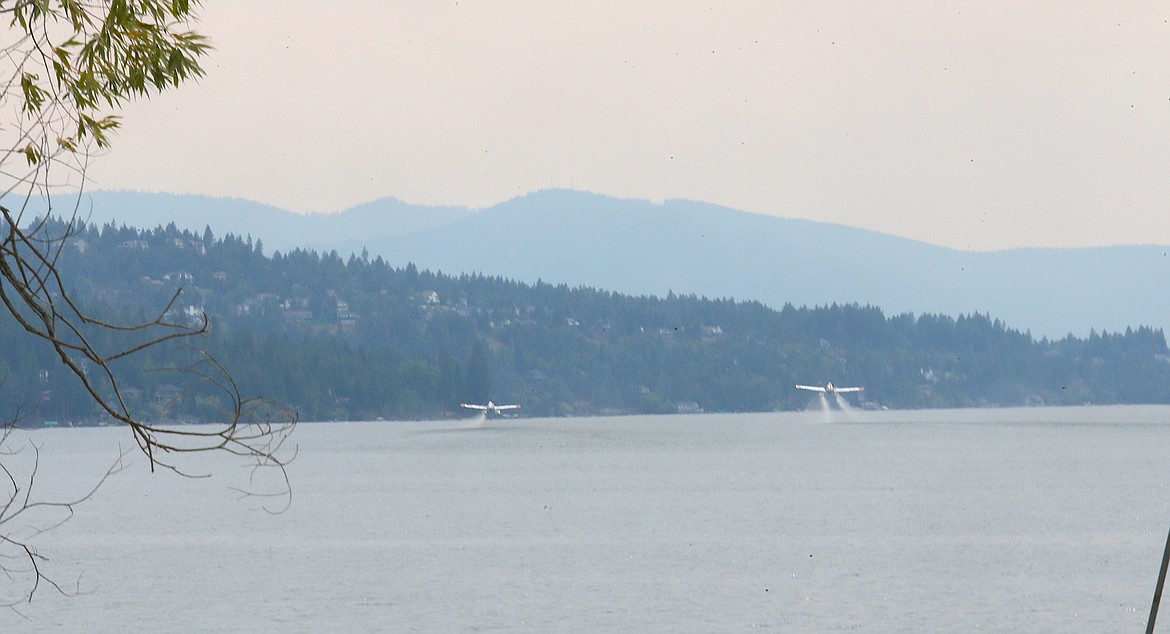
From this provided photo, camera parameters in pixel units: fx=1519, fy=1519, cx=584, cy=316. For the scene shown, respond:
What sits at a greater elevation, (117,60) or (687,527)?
(117,60)

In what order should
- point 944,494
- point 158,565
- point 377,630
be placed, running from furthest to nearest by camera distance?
1. point 944,494
2. point 158,565
3. point 377,630

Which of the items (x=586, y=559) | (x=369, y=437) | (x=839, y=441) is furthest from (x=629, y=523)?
(x=369, y=437)

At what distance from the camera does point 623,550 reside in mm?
47969

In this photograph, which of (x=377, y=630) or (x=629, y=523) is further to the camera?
(x=629, y=523)

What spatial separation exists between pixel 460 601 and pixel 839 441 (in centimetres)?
12085

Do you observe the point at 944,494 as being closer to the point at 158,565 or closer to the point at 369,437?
the point at 158,565

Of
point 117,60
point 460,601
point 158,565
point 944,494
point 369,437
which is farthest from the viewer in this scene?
point 369,437

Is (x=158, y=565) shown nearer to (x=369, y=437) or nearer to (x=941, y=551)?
(x=941, y=551)

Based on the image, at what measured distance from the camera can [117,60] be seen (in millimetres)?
9211

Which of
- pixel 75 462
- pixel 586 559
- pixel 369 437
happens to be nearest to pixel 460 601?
pixel 586 559

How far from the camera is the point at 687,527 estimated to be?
56.4m

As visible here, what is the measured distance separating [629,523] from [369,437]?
378 ft

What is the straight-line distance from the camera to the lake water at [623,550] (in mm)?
34750

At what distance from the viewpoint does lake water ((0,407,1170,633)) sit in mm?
34750
